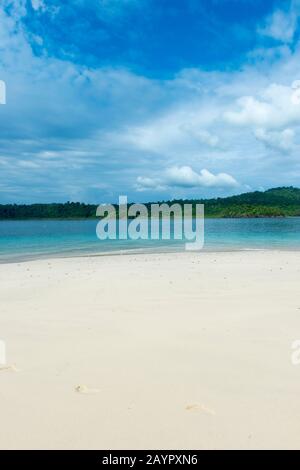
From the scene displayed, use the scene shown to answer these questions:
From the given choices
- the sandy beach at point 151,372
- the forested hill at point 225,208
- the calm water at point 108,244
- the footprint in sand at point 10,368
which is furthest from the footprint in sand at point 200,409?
the forested hill at point 225,208

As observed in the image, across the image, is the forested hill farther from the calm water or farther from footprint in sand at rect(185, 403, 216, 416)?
footprint in sand at rect(185, 403, 216, 416)

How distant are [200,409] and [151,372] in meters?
0.98

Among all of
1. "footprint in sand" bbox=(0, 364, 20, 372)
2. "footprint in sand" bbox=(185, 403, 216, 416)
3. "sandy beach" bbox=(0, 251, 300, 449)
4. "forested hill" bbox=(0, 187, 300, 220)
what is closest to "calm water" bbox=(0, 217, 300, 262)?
"sandy beach" bbox=(0, 251, 300, 449)

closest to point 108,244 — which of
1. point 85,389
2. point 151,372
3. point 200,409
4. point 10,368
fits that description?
point 10,368

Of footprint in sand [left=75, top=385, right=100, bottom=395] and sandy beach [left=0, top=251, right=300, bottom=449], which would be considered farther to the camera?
footprint in sand [left=75, top=385, right=100, bottom=395]

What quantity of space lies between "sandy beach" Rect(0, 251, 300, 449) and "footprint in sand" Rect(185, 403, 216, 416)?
0.02 meters

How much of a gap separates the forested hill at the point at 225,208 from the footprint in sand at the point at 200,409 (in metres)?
137

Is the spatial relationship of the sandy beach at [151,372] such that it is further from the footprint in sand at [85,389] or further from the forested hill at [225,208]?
the forested hill at [225,208]

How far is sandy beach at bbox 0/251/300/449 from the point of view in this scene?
3064 mm

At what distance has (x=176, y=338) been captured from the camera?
5.41m

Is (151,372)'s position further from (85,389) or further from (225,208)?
(225,208)

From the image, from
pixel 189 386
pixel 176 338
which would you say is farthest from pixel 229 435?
pixel 176 338

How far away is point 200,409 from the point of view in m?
3.39

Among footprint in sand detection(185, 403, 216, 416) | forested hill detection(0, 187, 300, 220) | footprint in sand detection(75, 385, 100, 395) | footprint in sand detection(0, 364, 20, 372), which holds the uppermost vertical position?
forested hill detection(0, 187, 300, 220)
